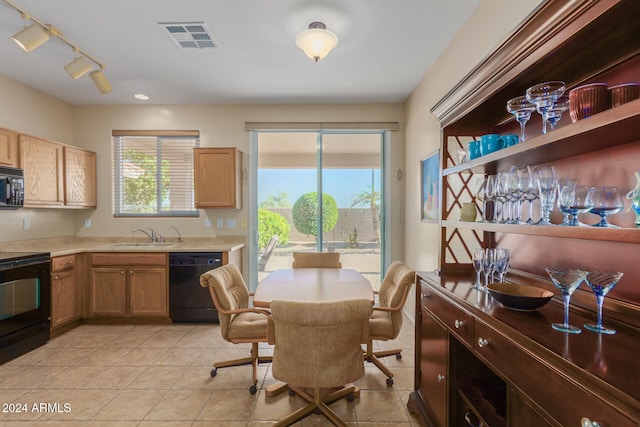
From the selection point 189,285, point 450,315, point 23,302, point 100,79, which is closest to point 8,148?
point 100,79

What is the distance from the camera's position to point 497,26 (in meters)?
1.99

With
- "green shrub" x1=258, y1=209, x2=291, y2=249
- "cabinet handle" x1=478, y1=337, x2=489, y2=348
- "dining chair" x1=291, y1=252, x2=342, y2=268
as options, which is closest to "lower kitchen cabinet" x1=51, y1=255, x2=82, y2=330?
"green shrub" x1=258, y1=209, x2=291, y2=249

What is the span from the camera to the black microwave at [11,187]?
2.93 metres

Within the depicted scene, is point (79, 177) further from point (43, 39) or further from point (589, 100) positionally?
point (589, 100)

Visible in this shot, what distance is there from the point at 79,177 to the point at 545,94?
4.89 m

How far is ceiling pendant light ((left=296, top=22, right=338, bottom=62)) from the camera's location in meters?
2.29

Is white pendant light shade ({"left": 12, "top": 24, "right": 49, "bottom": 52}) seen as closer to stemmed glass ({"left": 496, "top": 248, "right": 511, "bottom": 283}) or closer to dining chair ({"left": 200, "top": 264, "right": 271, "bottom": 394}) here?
dining chair ({"left": 200, "top": 264, "right": 271, "bottom": 394})

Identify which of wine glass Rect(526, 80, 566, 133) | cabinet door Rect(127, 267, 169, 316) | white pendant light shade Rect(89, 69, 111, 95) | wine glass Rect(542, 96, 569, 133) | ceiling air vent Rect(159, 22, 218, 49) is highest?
ceiling air vent Rect(159, 22, 218, 49)

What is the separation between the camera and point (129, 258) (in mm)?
3607

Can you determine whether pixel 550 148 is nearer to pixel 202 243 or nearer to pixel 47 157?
pixel 202 243

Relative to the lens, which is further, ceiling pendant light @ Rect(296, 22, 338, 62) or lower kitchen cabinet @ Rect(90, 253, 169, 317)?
lower kitchen cabinet @ Rect(90, 253, 169, 317)

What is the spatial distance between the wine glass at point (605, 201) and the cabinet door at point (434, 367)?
35.3 inches

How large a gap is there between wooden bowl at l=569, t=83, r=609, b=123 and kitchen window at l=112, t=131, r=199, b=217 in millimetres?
4179

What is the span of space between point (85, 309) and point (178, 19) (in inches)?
135
